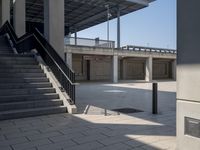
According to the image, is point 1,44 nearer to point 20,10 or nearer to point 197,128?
point 20,10

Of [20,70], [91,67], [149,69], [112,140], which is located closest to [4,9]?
[20,70]

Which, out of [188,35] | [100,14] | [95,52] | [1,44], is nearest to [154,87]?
[188,35]

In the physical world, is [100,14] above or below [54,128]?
above

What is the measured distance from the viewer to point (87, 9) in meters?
25.9

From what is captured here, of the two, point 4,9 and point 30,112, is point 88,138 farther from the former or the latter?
point 4,9

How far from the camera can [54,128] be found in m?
4.70

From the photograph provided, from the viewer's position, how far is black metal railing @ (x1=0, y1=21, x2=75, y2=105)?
6621 mm

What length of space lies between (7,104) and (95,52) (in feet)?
51.9

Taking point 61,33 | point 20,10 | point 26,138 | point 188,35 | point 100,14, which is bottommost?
point 26,138

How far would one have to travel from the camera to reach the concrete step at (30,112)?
541 cm

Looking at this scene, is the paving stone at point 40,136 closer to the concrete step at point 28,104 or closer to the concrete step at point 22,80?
the concrete step at point 28,104

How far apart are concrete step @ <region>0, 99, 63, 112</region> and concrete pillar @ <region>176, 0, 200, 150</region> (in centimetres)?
400

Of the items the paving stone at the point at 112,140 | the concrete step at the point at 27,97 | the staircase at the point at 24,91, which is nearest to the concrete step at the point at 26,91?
the staircase at the point at 24,91

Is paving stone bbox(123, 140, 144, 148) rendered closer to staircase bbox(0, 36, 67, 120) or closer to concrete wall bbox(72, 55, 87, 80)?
staircase bbox(0, 36, 67, 120)
